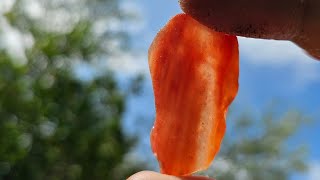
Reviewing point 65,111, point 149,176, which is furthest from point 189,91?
point 65,111

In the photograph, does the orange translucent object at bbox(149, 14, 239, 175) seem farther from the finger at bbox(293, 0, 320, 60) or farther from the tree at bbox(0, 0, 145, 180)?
the tree at bbox(0, 0, 145, 180)

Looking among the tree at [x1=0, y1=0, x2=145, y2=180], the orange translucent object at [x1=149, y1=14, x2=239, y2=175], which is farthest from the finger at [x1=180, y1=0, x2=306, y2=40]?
the tree at [x1=0, y1=0, x2=145, y2=180]

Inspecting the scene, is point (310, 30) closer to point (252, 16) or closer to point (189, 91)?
point (252, 16)

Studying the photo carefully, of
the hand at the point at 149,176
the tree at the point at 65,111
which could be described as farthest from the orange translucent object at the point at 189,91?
the tree at the point at 65,111

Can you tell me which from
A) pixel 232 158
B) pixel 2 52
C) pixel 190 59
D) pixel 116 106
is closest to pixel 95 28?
pixel 116 106

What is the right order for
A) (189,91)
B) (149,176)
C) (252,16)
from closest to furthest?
(252,16)
(149,176)
(189,91)

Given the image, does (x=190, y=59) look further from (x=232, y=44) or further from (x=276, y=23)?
(x=276, y=23)
